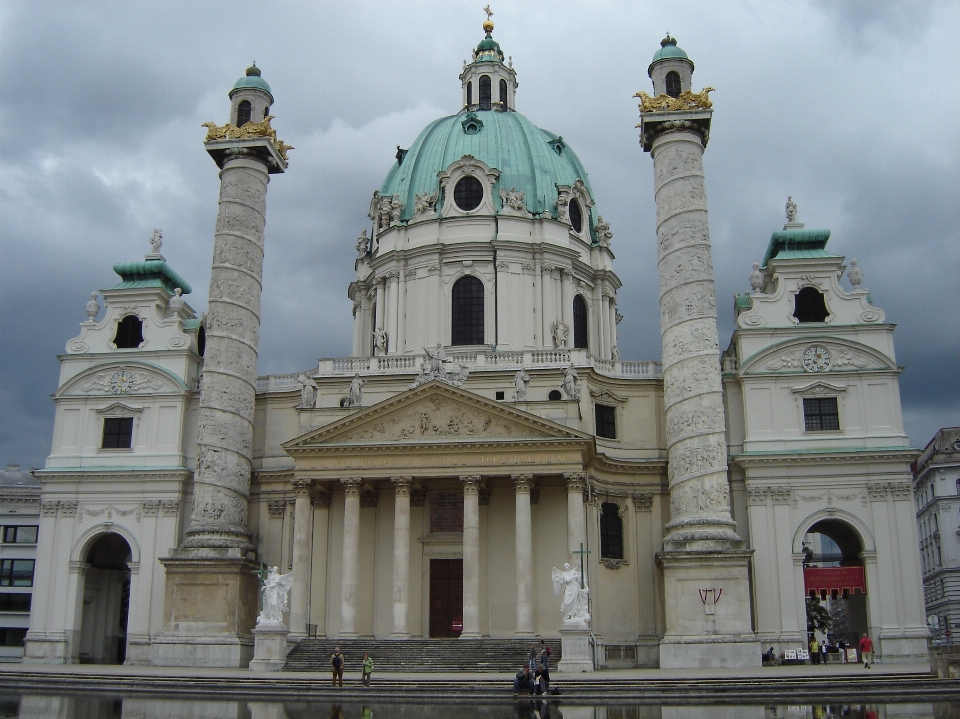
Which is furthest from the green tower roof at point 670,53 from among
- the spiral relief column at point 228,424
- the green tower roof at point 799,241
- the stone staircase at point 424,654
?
the stone staircase at point 424,654

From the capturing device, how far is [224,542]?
36250mm

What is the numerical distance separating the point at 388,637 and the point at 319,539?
4.79 m

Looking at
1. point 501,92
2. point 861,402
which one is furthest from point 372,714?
Answer: point 501,92

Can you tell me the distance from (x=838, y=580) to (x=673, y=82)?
788 inches

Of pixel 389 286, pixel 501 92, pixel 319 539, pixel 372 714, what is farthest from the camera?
pixel 501 92

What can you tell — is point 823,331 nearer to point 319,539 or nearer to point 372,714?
point 319,539

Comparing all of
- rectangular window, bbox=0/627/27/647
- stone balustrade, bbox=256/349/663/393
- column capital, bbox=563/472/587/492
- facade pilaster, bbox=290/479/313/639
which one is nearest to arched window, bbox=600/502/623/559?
column capital, bbox=563/472/587/492

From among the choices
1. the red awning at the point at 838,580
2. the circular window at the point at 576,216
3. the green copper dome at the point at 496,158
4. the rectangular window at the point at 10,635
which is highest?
the green copper dome at the point at 496,158

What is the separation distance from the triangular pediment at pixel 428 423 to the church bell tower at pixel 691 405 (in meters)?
5.50

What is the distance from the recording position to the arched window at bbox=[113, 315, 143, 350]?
43.2m

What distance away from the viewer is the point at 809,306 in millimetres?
40094

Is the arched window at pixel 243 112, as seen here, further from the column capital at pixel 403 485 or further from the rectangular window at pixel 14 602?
the rectangular window at pixel 14 602

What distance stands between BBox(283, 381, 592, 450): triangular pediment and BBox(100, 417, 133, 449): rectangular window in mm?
9150

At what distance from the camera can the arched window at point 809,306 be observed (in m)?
39.9
